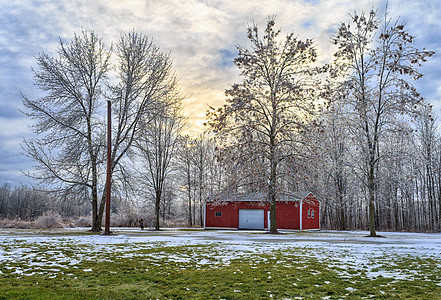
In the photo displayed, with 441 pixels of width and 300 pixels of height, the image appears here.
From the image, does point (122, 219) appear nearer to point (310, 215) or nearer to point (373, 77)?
point (310, 215)

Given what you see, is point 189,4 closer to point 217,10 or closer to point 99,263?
point 217,10

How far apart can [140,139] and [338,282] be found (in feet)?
67.1

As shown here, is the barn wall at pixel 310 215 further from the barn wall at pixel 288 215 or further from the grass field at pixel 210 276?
the grass field at pixel 210 276

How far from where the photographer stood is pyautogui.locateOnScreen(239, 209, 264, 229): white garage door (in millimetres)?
37219

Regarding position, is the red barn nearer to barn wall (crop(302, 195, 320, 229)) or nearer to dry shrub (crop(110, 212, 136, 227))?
barn wall (crop(302, 195, 320, 229))

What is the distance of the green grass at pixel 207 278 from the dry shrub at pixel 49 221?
1139 inches

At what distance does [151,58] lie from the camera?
1030 inches

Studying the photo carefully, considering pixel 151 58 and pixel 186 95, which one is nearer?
pixel 151 58

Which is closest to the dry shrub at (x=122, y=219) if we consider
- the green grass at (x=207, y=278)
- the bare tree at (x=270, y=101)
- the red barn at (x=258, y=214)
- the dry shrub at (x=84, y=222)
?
the dry shrub at (x=84, y=222)

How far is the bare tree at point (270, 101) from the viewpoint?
2403 centimetres

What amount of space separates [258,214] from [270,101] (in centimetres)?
1625

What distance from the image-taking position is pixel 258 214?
3738cm

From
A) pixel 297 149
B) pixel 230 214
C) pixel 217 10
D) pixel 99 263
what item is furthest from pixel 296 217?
pixel 99 263

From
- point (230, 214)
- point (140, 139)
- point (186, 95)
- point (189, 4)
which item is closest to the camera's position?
point (189, 4)
